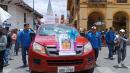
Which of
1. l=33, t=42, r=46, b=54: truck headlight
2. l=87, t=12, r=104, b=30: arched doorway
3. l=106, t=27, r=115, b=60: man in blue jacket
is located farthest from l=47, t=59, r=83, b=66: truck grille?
l=87, t=12, r=104, b=30: arched doorway

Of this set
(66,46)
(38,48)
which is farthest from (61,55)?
(38,48)

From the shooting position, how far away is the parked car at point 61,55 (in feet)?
42.3

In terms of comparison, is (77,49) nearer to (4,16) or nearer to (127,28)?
(4,16)

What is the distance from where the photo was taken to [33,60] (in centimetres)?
1326

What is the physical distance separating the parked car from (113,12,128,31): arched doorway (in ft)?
128

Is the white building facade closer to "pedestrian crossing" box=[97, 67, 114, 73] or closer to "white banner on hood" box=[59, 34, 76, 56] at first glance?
"pedestrian crossing" box=[97, 67, 114, 73]

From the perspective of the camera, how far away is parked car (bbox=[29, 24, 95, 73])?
12.9 m

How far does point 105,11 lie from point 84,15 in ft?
8.04

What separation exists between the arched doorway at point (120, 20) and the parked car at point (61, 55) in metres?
38.9

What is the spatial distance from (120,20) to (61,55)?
40.5 meters

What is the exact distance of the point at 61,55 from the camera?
12.9 meters

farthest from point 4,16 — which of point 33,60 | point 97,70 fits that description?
point 33,60

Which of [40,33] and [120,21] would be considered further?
[120,21]

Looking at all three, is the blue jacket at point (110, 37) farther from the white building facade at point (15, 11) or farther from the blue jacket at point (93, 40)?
the white building facade at point (15, 11)
